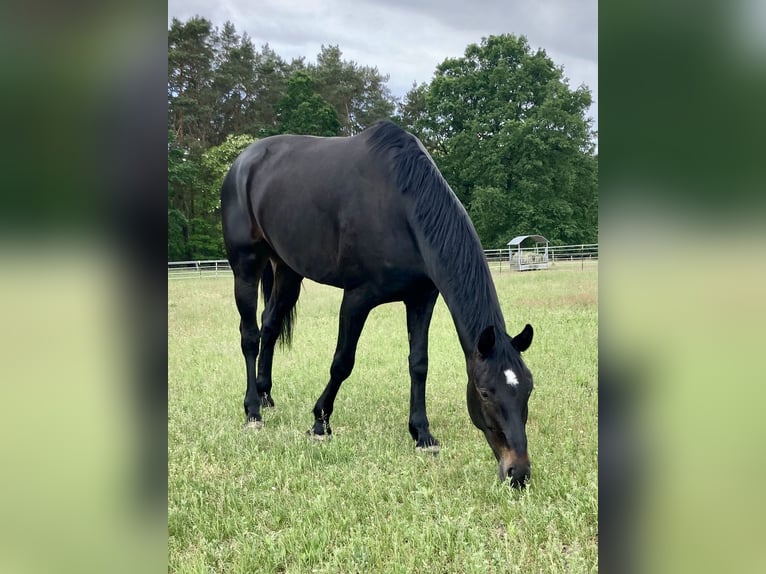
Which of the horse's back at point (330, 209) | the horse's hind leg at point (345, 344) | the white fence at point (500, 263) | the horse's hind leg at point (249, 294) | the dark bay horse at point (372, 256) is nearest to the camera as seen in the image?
the dark bay horse at point (372, 256)

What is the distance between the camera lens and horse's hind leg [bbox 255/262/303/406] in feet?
16.1

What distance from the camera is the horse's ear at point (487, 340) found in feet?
8.74

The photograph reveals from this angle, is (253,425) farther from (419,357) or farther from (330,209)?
(330,209)

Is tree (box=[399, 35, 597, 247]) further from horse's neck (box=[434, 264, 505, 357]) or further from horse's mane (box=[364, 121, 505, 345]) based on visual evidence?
horse's neck (box=[434, 264, 505, 357])

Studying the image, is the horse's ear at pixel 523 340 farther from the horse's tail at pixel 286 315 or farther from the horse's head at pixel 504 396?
the horse's tail at pixel 286 315

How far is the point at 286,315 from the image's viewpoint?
5.08 meters

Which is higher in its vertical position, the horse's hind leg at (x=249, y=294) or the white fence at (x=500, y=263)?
the white fence at (x=500, y=263)

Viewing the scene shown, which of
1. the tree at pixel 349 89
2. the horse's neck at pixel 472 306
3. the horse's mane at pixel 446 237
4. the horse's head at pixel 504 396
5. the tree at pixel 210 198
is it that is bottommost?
the horse's head at pixel 504 396

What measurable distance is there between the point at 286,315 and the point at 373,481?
2506 mm

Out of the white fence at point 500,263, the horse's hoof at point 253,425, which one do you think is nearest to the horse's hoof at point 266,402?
the horse's hoof at point 253,425

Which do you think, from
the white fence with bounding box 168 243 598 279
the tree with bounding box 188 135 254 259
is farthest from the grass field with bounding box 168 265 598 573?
the tree with bounding box 188 135 254 259

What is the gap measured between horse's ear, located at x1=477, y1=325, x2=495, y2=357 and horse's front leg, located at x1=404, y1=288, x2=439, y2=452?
1.16 meters

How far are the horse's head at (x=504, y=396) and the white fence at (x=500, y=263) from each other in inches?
608
